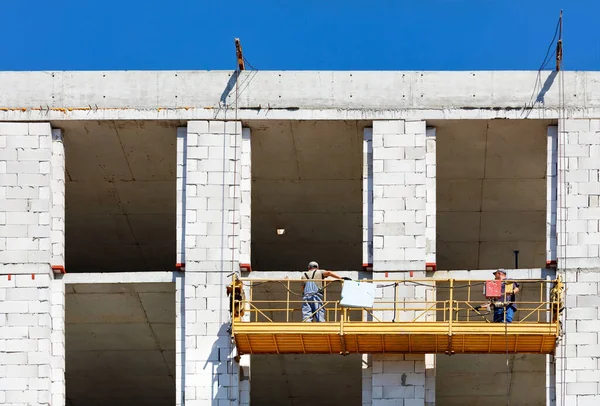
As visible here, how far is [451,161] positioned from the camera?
3434cm

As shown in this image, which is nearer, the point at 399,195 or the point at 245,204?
the point at 399,195

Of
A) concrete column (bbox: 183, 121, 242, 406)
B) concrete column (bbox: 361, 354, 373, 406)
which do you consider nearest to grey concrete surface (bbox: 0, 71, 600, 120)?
concrete column (bbox: 183, 121, 242, 406)

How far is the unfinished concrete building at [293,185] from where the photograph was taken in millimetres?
30703

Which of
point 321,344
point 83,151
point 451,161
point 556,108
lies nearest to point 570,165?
point 556,108

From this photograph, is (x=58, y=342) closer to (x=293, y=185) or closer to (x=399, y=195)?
(x=399, y=195)

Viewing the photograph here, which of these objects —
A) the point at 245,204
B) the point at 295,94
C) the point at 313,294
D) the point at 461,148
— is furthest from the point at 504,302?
the point at 295,94

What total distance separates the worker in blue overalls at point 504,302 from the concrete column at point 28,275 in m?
7.91

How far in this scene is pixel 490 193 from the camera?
3606cm

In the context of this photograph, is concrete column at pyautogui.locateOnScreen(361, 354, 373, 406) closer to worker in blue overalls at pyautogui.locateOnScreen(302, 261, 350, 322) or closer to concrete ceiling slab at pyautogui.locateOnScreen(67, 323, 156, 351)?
worker in blue overalls at pyautogui.locateOnScreen(302, 261, 350, 322)

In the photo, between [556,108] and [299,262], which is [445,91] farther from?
[299,262]

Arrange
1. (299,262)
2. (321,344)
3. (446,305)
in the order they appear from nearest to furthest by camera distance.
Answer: (321,344) < (446,305) < (299,262)

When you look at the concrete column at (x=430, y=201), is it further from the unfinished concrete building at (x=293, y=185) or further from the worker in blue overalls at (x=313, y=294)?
the worker in blue overalls at (x=313, y=294)

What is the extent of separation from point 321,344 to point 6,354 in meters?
5.65

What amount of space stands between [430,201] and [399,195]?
0.59m
